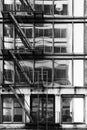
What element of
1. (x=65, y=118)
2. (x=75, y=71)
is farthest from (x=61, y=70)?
(x=65, y=118)

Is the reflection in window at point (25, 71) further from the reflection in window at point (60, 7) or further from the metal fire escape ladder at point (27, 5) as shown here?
the reflection in window at point (60, 7)

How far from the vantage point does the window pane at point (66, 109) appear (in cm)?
2775

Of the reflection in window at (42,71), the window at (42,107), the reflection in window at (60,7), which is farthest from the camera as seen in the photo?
the reflection in window at (60,7)

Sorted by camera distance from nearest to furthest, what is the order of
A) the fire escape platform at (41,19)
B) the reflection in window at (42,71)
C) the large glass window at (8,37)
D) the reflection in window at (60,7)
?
the fire escape platform at (41,19) < the reflection in window at (42,71) < the large glass window at (8,37) < the reflection in window at (60,7)

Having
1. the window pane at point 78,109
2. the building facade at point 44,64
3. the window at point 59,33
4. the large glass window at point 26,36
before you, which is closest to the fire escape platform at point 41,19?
the building facade at point 44,64

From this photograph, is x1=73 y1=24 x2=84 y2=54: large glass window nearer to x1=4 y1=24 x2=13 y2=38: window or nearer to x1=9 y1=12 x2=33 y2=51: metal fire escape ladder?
x1=9 y1=12 x2=33 y2=51: metal fire escape ladder

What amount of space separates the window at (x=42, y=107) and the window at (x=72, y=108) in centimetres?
103

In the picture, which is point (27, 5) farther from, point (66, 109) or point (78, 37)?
point (66, 109)

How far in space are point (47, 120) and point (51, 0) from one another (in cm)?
1041

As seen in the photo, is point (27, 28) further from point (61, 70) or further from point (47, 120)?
point (47, 120)

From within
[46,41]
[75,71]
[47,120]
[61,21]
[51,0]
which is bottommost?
[47,120]

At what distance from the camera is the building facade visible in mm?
27578

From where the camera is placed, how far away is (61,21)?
28.0 meters

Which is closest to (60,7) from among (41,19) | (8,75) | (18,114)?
(41,19)
